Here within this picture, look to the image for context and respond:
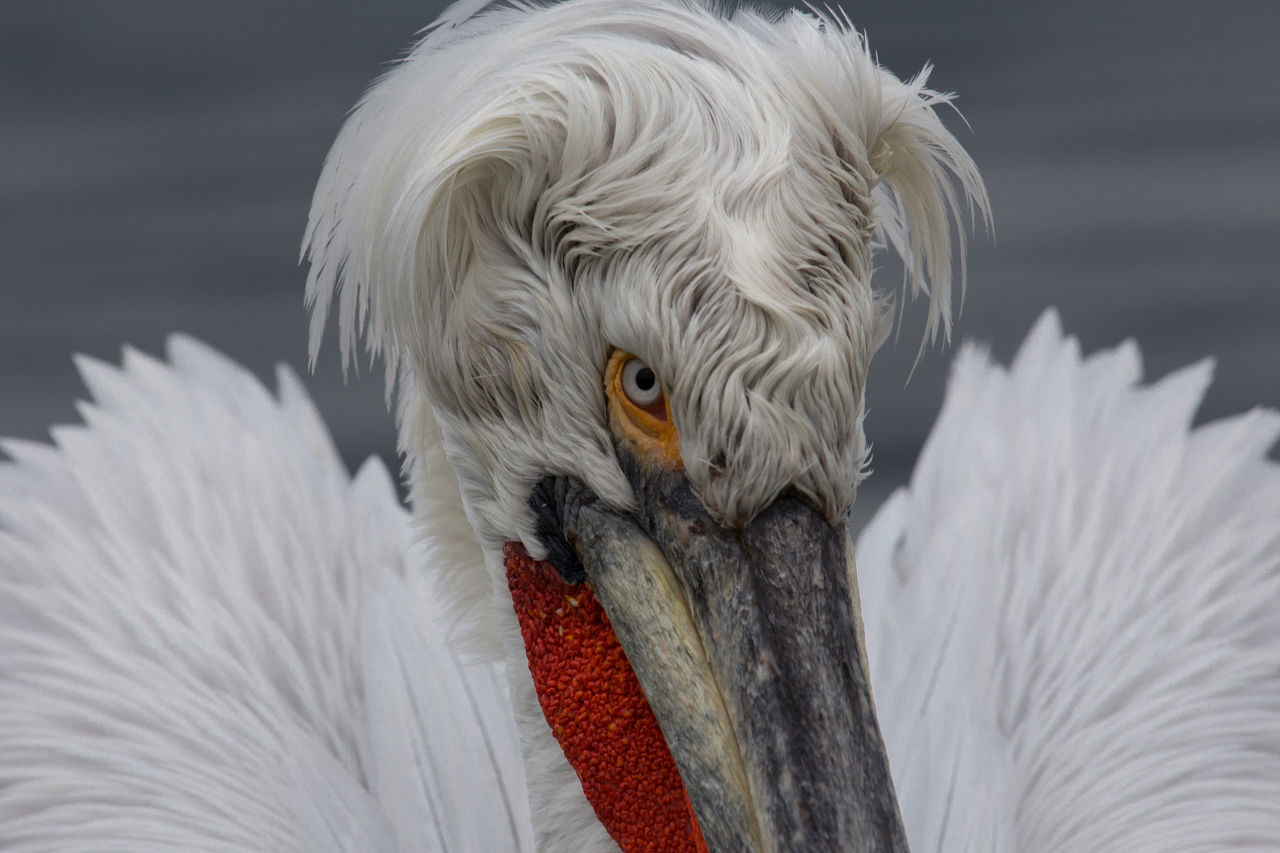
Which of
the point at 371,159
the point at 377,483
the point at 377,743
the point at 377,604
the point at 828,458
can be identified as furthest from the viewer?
the point at 377,483

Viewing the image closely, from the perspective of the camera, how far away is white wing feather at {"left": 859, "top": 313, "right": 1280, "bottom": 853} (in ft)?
9.74

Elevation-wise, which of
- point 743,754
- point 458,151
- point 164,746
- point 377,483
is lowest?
point 743,754

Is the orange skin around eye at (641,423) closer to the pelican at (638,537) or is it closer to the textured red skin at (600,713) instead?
the pelican at (638,537)

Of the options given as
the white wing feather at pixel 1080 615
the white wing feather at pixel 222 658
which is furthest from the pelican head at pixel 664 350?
the white wing feather at pixel 1080 615

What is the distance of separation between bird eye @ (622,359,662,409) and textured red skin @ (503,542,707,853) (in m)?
0.35

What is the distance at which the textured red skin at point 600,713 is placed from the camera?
2.20 metres

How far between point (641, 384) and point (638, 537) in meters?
0.21

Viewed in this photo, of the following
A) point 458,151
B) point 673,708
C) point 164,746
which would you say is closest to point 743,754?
point 673,708

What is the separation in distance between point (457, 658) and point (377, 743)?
0.77ft

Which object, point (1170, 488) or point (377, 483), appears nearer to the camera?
point (1170, 488)

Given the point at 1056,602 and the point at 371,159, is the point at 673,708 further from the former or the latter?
the point at 1056,602

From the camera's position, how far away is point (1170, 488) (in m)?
3.55

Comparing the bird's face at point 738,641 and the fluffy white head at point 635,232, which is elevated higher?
the fluffy white head at point 635,232

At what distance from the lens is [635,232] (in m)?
1.96
